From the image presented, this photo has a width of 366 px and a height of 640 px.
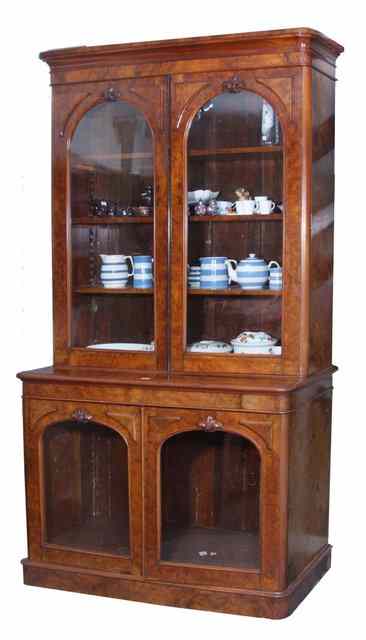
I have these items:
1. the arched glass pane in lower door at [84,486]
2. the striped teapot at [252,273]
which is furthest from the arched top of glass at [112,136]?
the arched glass pane in lower door at [84,486]

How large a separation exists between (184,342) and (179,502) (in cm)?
73

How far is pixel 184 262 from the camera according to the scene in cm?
440

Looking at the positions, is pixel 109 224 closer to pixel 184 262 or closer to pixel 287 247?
pixel 184 262

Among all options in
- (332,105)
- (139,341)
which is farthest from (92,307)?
(332,105)

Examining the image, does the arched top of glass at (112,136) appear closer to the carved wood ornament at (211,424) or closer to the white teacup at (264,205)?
the white teacup at (264,205)

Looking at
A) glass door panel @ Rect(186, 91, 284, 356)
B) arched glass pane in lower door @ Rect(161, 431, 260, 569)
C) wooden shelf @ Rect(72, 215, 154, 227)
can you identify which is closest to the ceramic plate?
glass door panel @ Rect(186, 91, 284, 356)

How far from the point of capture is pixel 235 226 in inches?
176

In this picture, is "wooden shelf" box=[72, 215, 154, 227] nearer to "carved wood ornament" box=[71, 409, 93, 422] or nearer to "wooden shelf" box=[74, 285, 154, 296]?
"wooden shelf" box=[74, 285, 154, 296]

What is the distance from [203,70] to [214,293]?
0.96 metres

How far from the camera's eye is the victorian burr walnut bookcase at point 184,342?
165 inches

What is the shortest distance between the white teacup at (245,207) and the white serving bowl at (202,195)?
0.12 meters

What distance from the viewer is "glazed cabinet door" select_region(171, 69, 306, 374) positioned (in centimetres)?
423

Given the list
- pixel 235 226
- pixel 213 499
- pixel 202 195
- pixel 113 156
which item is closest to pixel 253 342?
pixel 235 226

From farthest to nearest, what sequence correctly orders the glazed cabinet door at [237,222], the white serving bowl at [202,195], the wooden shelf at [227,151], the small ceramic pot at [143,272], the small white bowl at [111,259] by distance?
the small white bowl at [111,259] < the small ceramic pot at [143,272] < the white serving bowl at [202,195] < the wooden shelf at [227,151] < the glazed cabinet door at [237,222]
